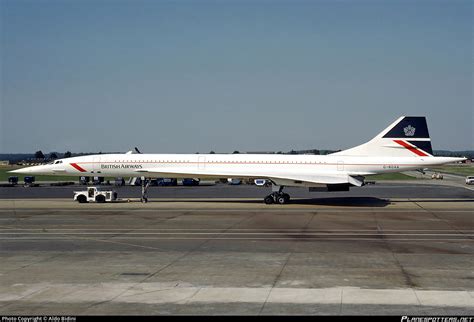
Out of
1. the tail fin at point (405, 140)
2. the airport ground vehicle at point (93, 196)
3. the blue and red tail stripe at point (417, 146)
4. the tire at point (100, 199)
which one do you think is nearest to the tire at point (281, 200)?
the tail fin at point (405, 140)

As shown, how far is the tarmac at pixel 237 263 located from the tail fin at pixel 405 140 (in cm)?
808

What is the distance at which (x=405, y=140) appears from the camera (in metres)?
43.9

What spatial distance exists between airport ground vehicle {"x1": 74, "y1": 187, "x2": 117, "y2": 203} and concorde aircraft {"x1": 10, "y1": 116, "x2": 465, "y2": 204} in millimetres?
2778

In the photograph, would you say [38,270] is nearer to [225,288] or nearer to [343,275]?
[225,288]

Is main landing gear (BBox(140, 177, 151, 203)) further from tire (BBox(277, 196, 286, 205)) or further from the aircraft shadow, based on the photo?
tire (BBox(277, 196, 286, 205))

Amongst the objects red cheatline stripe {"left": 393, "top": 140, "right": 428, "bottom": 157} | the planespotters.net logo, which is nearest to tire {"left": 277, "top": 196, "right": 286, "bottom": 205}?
red cheatline stripe {"left": 393, "top": 140, "right": 428, "bottom": 157}

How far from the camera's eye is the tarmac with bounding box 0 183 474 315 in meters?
13.5

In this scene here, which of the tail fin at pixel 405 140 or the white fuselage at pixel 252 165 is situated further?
the tail fin at pixel 405 140

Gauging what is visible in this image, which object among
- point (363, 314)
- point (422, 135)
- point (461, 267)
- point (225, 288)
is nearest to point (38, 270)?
point (225, 288)

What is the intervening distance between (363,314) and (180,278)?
19.7ft

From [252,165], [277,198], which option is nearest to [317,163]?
[277,198]

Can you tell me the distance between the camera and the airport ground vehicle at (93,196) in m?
45.0

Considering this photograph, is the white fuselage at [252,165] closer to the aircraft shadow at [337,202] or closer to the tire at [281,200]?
the tire at [281,200]

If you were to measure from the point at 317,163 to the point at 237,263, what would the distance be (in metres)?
25.8
